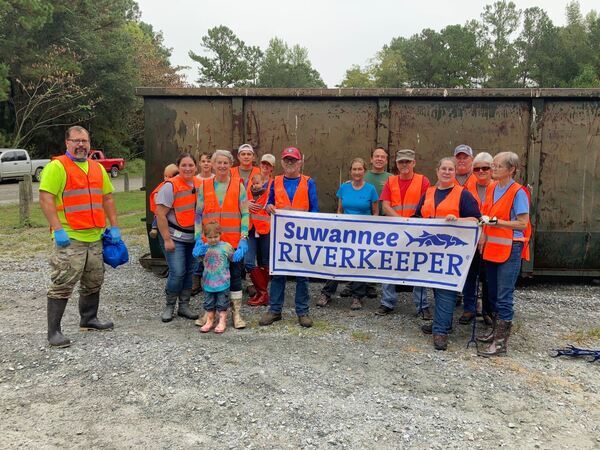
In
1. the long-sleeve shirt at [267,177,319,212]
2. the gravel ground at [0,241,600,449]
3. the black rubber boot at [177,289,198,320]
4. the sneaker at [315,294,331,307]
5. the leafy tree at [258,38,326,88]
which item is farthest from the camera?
the leafy tree at [258,38,326,88]

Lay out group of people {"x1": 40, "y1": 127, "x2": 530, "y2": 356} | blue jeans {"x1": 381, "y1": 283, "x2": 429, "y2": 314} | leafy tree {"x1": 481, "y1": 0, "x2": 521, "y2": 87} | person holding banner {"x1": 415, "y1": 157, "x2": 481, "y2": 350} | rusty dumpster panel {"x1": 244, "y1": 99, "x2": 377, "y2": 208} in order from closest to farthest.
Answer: group of people {"x1": 40, "y1": 127, "x2": 530, "y2": 356} → person holding banner {"x1": 415, "y1": 157, "x2": 481, "y2": 350} → blue jeans {"x1": 381, "y1": 283, "x2": 429, "y2": 314} → rusty dumpster panel {"x1": 244, "y1": 99, "x2": 377, "y2": 208} → leafy tree {"x1": 481, "y1": 0, "x2": 521, "y2": 87}

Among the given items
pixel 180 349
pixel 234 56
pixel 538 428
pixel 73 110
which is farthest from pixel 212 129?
pixel 234 56

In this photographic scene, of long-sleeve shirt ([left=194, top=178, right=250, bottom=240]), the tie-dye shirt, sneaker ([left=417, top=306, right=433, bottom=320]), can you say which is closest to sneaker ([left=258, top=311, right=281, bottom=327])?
the tie-dye shirt

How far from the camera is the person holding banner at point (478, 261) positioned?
4844mm

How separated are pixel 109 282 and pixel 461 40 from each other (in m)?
56.2

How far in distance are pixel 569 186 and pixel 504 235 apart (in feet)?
8.44

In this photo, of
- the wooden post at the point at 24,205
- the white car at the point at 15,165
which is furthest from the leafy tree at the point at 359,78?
the wooden post at the point at 24,205

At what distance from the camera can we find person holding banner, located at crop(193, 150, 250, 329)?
4707 millimetres

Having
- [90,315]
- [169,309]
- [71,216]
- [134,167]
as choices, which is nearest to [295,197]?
[169,309]

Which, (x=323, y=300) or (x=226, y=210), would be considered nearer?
(x=226, y=210)

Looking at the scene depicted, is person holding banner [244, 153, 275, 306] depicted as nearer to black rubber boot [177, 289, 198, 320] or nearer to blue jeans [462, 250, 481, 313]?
black rubber boot [177, 289, 198, 320]

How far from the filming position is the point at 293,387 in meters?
3.68

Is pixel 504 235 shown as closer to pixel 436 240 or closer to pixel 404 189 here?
pixel 436 240

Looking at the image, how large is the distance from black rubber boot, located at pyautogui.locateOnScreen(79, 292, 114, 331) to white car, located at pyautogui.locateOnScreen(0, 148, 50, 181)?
19814 mm
